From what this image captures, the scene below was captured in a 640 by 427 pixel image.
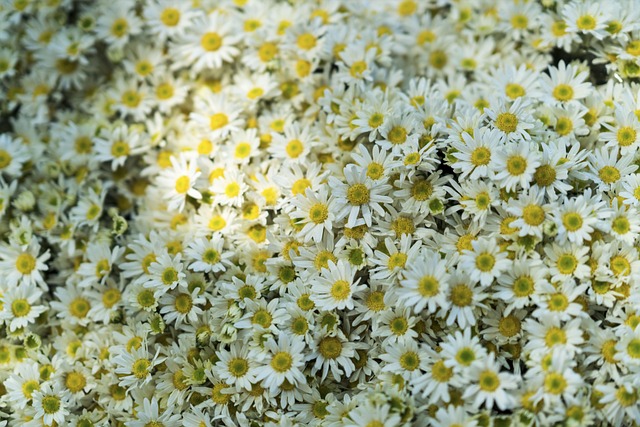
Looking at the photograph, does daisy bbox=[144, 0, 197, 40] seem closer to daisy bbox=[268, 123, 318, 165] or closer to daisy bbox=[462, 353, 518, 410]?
daisy bbox=[268, 123, 318, 165]

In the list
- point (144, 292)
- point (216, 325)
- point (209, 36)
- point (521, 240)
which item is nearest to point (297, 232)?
point (216, 325)

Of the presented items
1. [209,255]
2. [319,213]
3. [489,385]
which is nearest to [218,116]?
[209,255]

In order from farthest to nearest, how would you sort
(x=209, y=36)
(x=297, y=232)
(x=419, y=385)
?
1. (x=209, y=36)
2. (x=297, y=232)
3. (x=419, y=385)

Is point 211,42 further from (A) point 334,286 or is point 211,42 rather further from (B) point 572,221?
(B) point 572,221

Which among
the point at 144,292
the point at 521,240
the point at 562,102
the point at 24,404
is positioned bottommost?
the point at 24,404

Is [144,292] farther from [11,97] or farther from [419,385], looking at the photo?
[11,97]
